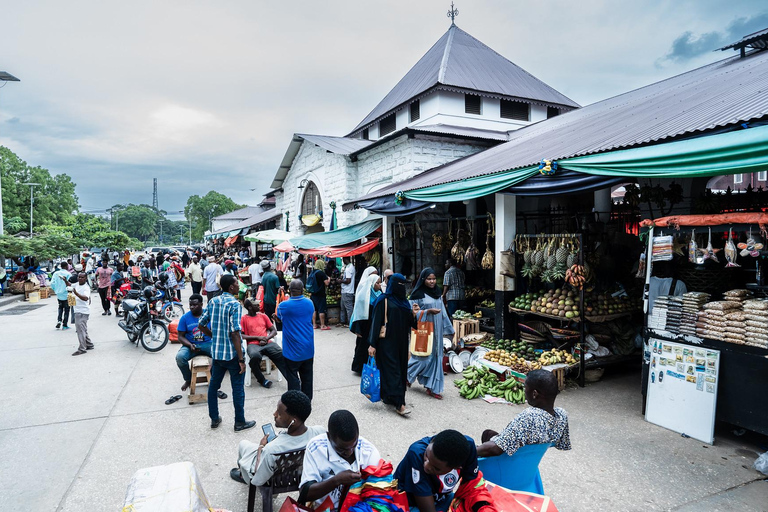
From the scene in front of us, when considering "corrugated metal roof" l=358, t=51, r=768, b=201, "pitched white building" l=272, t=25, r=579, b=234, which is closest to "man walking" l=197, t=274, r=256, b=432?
"corrugated metal roof" l=358, t=51, r=768, b=201

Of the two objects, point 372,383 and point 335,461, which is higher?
point 335,461

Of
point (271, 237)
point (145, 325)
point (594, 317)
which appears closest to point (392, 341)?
point (594, 317)

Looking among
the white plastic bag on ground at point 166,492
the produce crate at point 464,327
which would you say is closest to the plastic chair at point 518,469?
the white plastic bag on ground at point 166,492

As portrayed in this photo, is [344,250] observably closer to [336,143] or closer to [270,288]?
[270,288]

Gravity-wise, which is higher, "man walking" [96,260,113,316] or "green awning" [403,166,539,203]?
"green awning" [403,166,539,203]

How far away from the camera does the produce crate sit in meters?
8.46

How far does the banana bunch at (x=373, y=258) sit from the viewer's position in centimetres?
1234

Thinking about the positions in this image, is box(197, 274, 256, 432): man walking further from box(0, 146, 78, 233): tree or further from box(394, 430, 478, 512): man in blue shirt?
box(0, 146, 78, 233): tree

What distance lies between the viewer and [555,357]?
21.9ft

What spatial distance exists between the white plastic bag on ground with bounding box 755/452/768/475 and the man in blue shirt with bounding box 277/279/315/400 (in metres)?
4.80

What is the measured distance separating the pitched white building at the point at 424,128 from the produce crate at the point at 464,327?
5.44 metres

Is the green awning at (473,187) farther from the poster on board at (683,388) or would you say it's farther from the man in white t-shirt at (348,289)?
the man in white t-shirt at (348,289)

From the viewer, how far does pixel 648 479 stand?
4.07 metres

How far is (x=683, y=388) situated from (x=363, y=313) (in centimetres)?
437
